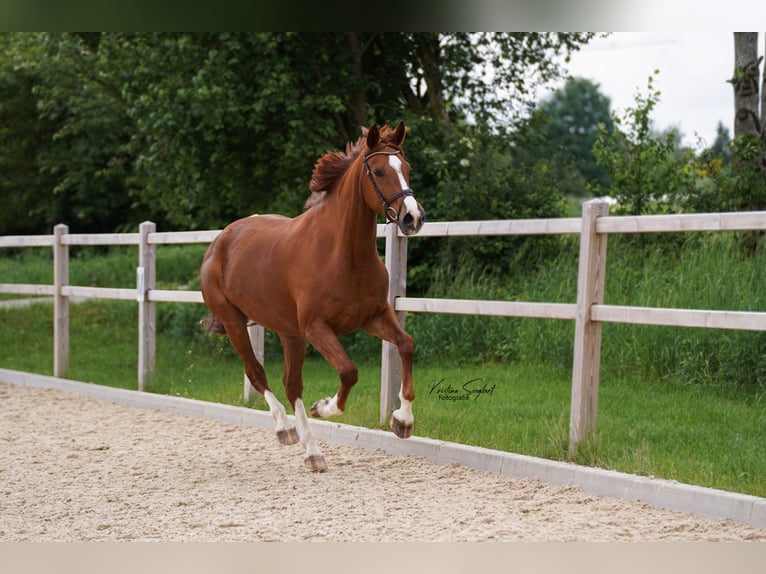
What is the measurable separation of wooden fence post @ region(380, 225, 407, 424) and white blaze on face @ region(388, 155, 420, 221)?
182cm

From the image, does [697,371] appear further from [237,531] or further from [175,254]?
[175,254]

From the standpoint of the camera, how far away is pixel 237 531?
4312 millimetres

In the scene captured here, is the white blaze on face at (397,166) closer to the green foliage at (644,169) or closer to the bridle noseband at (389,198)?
the bridle noseband at (389,198)

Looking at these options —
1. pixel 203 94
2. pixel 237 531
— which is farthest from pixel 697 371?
pixel 203 94

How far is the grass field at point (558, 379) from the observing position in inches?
216

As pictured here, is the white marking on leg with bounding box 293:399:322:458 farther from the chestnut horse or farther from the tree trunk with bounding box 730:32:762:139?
the tree trunk with bounding box 730:32:762:139

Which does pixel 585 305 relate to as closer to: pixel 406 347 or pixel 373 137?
pixel 406 347

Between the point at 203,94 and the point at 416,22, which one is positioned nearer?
the point at 416,22

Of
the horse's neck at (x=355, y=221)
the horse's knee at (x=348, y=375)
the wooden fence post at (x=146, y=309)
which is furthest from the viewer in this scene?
the wooden fence post at (x=146, y=309)

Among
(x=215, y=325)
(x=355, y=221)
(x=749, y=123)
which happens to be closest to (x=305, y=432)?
(x=215, y=325)

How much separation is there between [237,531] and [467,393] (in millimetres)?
3155

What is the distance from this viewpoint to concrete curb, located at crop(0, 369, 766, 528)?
14.3ft

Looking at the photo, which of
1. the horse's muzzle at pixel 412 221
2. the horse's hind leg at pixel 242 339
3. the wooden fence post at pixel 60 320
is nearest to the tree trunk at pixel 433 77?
the wooden fence post at pixel 60 320

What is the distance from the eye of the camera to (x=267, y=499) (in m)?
5.03
